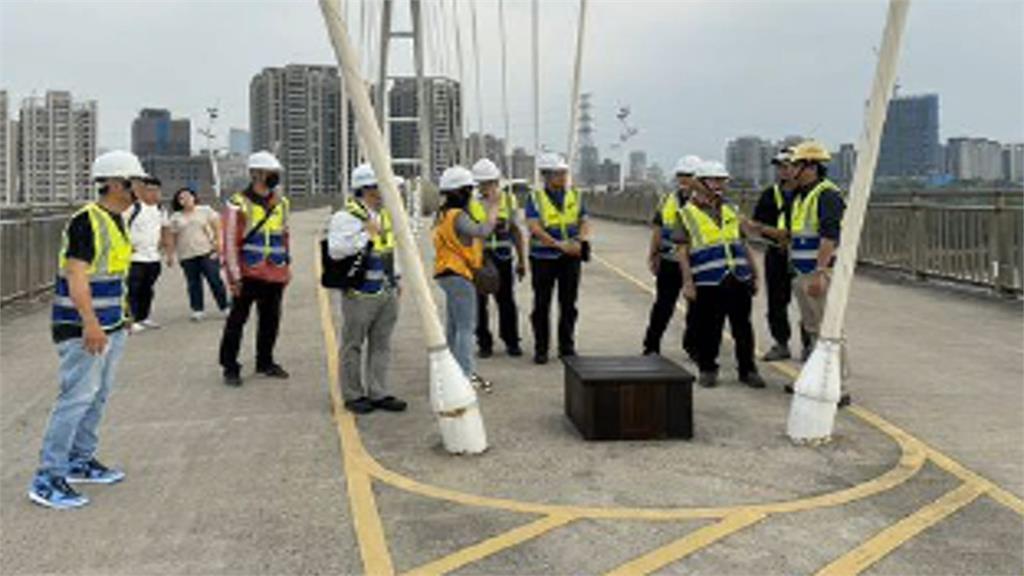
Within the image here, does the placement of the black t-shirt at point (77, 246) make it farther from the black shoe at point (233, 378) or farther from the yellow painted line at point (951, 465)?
the yellow painted line at point (951, 465)

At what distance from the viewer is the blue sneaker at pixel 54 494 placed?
16.7 ft

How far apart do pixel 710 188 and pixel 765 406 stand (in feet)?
5.69

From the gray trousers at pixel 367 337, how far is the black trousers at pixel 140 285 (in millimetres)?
4796

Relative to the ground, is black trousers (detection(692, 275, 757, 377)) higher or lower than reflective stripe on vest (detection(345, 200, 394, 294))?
lower

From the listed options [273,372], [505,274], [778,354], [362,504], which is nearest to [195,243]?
[273,372]

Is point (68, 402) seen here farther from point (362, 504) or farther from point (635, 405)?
point (635, 405)

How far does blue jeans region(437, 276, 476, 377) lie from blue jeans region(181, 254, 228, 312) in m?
5.84

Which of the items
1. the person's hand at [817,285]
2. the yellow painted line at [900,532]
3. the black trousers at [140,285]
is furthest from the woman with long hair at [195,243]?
the yellow painted line at [900,532]

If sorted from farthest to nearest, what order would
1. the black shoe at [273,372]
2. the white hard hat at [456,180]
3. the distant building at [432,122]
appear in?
the distant building at [432,122] < the black shoe at [273,372] < the white hard hat at [456,180]

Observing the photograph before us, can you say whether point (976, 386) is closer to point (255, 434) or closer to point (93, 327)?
point (255, 434)

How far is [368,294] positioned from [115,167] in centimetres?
221

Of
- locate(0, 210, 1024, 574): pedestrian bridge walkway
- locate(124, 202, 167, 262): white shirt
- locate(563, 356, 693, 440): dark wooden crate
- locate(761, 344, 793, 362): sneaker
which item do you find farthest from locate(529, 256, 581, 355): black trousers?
locate(124, 202, 167, 262): white shirt

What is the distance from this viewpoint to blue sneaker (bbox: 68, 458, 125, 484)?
216 inches

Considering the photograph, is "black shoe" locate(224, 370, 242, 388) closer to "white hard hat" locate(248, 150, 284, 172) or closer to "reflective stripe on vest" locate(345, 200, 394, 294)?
"white hard hat" locate(248, 150, 284, 172)
